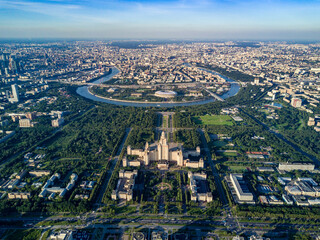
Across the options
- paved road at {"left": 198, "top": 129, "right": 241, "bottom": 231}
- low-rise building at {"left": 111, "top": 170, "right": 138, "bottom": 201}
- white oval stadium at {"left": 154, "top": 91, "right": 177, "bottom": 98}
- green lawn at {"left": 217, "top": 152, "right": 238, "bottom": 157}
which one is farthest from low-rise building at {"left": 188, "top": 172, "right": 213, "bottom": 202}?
white oval stadium at {"left": 154, "top": 91, "right": 177, "bottom": 98}

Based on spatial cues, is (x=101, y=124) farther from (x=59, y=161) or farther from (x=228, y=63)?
(x=228, y=63)

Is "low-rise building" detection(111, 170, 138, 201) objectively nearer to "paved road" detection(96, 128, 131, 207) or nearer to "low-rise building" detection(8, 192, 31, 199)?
"paved road" detection(96, 128, 131, 207)

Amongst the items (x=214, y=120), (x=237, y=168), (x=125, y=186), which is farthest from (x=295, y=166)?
(x=125, y=186)

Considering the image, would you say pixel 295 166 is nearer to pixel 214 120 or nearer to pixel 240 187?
pixel 240 187

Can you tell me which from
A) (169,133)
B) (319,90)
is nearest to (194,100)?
(169,133)

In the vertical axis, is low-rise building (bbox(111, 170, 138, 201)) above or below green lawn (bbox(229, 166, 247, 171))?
above

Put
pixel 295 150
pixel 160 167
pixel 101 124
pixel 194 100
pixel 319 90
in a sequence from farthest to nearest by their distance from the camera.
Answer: pixel 319 90, pixel 194 100, pixel 101 124, pixel 295 150, pixel 160 167

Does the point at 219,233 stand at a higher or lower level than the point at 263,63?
lower

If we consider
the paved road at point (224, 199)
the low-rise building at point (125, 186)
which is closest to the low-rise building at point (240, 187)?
the paved road at point (224, 199)

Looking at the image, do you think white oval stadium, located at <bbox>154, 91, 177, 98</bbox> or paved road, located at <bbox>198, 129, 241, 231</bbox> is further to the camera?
white oval stadium, located at <bbox>154, 91, 177, 98</bbox>
